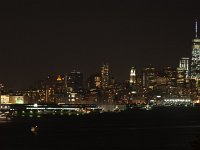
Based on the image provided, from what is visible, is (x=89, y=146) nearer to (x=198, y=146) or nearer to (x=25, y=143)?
(x=25, y=143)

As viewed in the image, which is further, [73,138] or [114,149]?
[73,138]

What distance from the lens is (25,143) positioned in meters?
84.6

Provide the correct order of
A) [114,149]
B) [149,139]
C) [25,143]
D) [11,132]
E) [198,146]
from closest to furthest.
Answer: [198,146], [114,149], [25,143], [149,139], [11,132]

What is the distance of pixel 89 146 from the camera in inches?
3177

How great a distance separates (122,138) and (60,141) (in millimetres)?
10158

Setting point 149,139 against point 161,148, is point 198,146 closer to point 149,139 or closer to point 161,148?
point 161,148

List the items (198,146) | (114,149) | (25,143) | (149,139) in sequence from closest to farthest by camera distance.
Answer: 1. (198,146)
2. (114,149)
3. (25,143)
4. (149,139)

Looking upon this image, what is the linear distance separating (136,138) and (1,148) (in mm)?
24399

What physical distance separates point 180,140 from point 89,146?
13.5 metres

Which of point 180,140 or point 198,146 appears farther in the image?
point 180,140

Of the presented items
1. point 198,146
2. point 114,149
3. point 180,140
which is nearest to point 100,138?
point 180,140

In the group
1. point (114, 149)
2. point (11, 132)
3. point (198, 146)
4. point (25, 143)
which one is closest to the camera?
point (198, 146)

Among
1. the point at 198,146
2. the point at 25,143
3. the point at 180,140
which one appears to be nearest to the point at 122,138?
the point at 180,140

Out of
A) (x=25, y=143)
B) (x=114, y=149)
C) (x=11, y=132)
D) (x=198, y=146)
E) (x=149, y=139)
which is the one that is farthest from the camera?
(x=11, y=132)
